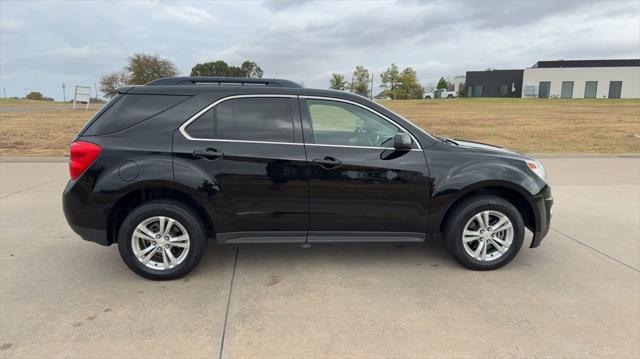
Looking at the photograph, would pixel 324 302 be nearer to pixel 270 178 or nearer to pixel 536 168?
pixel 270 178

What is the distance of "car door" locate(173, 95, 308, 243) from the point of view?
12.6 feet

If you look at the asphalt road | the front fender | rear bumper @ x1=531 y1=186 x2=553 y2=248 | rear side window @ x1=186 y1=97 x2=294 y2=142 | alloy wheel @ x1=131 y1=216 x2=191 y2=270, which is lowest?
the asphalt road

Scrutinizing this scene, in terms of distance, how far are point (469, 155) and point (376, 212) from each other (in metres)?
1.01

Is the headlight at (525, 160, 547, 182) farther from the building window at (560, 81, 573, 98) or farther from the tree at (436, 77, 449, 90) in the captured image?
the tree at (436, 77, 449, 90)

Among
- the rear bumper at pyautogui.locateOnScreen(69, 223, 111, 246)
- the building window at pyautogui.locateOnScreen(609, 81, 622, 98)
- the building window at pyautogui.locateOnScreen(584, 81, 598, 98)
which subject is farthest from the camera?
the building window at pyautogui.locateOnScreen(584, 81, 598, 98)

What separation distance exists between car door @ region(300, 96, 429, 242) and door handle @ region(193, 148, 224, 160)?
0.77 m

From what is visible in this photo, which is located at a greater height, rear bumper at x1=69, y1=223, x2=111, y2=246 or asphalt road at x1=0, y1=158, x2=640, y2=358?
rear bumper at x1=69, y1=223, x2=111, y2=246

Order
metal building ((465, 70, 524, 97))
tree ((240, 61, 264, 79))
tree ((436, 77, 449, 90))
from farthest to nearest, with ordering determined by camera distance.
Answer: tree ((436, 77, 449, 90)) → tree ((240, 61, 264, 79)) → metal building ((465, 70, 524, 97))

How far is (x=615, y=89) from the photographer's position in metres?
74.4

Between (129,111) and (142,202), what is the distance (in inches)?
31.8

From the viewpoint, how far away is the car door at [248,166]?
3.85m

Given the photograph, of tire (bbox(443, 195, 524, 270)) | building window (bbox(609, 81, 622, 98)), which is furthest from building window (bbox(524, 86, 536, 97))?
tire (bbox(443, 195, 524, 270))

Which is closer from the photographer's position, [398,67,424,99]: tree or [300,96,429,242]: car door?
[300,96,429,242]: car door

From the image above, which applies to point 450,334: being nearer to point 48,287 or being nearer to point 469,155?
point 469,155
